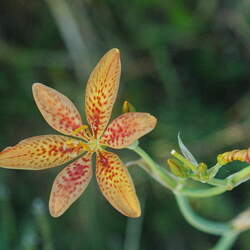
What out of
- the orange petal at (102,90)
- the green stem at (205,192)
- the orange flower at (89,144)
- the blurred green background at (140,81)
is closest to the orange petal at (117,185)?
the orange flower at (89,144)

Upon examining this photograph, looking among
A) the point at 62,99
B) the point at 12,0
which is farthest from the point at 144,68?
the point at 62,99

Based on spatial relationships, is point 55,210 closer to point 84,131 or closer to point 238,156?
point 84,131

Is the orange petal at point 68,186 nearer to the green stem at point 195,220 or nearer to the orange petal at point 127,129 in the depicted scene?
the orange petal at point 127,129

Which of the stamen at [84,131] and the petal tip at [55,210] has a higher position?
the stamen at [84,131]

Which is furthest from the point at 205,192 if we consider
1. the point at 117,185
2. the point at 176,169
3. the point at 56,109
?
the point at 56,109

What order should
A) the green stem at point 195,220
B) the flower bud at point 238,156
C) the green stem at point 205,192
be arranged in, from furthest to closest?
the green stem at point 195,220 → the green stem at point 205,192 → the flower bud at point 238,156
